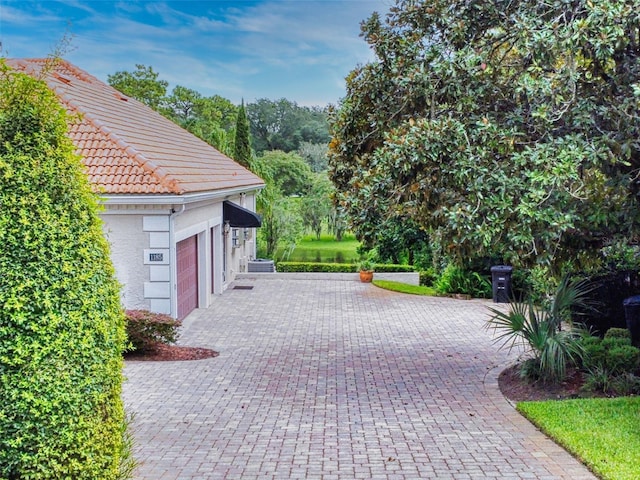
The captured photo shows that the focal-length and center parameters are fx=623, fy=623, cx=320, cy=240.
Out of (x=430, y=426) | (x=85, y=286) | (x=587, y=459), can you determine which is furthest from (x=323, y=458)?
(x=85, y=286)

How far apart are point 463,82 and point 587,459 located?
5.89 m

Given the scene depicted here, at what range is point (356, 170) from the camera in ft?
41.5

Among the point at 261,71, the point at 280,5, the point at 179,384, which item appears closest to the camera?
the point at 179,384

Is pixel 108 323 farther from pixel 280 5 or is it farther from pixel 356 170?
pixel 280 5

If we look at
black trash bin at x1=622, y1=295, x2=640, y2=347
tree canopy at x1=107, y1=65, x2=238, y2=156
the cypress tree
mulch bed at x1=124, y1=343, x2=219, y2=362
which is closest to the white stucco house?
mulch bed at x1=124, y1=343, x2=219, y2=362

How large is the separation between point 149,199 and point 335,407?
7153 millimetres

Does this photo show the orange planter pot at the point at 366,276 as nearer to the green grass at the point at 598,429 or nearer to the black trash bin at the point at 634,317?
the black trash bin at the point at 634,317

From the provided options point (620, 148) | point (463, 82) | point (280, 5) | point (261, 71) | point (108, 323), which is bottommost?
point (108, 323)

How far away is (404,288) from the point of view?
23969 millimetres

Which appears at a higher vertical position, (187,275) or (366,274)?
(187,275)

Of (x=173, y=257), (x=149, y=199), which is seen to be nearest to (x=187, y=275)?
(x=173, y=257)

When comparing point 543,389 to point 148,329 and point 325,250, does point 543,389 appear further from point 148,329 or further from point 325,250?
point 325,250

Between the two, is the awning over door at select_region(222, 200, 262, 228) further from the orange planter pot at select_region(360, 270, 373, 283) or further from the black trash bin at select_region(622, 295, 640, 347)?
the black trash bin at select_region(622, 295, 640, 347)

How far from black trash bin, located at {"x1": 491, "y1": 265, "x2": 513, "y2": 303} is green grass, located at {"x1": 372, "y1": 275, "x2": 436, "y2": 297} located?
96.0 inches
